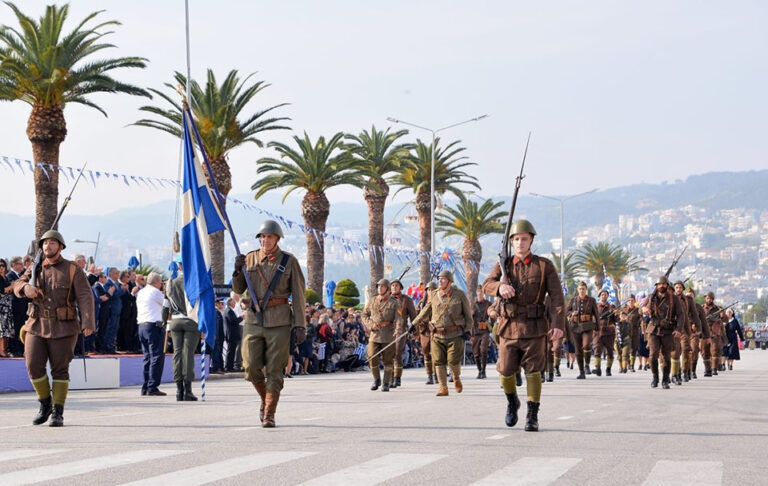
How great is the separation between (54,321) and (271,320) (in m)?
2.31

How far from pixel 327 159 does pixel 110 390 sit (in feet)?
108

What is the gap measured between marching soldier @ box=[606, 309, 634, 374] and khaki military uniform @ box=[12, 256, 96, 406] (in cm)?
2250

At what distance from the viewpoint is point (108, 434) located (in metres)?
11.9

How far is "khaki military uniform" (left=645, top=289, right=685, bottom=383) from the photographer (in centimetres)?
2280

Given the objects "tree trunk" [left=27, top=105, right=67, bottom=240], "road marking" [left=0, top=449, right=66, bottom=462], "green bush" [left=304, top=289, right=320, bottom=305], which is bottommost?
"road marking" [left=0, top=449, right=66, bottom=462]

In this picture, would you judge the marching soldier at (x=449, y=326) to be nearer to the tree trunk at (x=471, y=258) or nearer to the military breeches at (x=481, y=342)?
the military breeches at (x=481, y=342)

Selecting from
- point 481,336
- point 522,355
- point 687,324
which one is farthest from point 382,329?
point 522,355

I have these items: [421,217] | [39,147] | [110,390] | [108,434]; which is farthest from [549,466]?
[421,217]

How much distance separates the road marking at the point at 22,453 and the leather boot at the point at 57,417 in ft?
8.83

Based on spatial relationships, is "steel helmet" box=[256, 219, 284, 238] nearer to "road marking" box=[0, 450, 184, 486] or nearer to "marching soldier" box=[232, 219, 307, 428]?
"marching soldier" box=[232, 219, 307, 428]

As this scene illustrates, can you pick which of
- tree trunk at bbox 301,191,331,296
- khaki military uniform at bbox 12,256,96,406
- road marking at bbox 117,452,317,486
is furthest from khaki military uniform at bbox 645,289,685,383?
tree trunk at bbox 301,191,331,296

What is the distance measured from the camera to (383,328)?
22219 millimetres

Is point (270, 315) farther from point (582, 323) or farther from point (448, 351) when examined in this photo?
point (582, 323)

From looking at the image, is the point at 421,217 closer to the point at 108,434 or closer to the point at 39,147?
the point at 39,147
